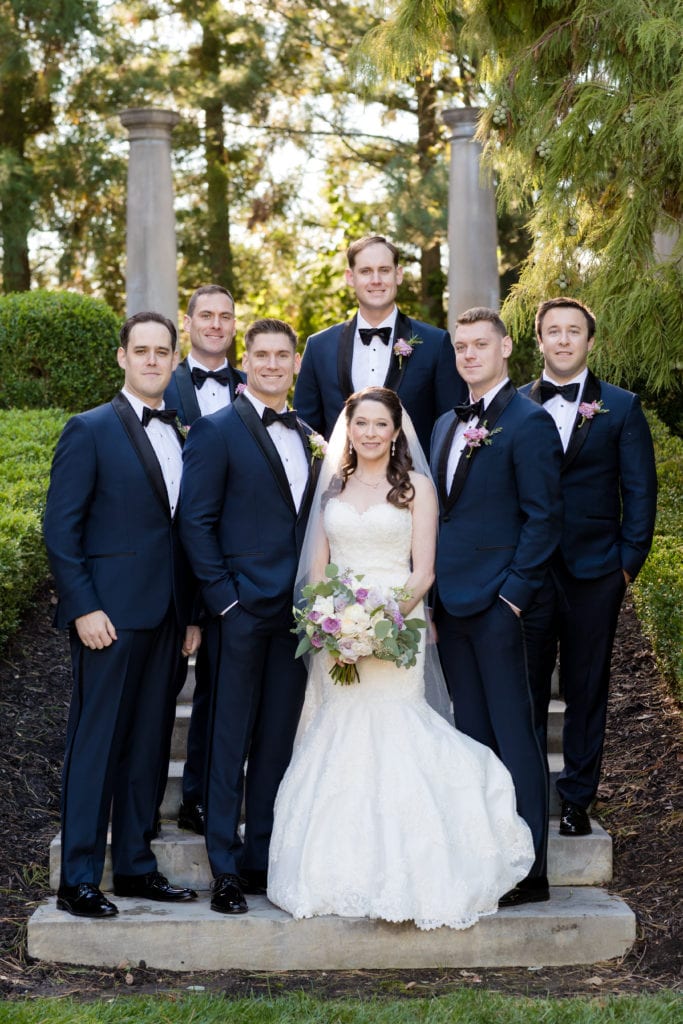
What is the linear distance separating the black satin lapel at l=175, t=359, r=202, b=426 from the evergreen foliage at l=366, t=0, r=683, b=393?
1.66m

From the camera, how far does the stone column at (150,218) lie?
458 inches

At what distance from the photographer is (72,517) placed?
4527mm

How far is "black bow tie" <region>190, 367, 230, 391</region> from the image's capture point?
18.5 feet

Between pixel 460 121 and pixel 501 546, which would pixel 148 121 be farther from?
pixel 501 546

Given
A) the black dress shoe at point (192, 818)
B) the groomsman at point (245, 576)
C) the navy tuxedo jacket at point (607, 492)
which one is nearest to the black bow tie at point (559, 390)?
the navy tuxedo jacket at point (607, 492)

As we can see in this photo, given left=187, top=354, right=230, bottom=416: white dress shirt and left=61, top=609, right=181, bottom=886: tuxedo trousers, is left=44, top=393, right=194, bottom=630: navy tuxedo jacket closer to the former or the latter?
left=61, top=609, right=181, bottom=886: tuxedo trousers

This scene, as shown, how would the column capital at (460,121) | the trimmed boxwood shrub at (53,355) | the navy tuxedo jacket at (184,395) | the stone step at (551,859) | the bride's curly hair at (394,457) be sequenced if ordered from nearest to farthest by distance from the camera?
1. the bride's curly hair at (394,457)
2. the stone step at (551,859)
3. the navy tuxedo jacket at (184,395)
4. the trimmed boxwood shrub at (53,355)
5. the column capital at (460,121)

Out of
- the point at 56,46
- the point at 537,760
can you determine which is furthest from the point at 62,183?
the point at 537,760

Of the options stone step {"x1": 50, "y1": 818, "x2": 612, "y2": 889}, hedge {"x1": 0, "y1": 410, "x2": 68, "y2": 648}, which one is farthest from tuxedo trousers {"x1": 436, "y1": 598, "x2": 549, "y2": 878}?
hedge {"x1": 0, "y1": 410, "x2": 68, "y2": 648}

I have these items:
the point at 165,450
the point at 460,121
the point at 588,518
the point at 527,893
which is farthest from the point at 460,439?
the point at 460,121

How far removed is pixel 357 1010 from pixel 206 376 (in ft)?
9.14

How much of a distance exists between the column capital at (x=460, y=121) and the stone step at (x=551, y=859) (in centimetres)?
737

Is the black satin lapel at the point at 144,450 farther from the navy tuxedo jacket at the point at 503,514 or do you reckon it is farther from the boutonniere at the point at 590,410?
the boutonniere at the point at 590,410

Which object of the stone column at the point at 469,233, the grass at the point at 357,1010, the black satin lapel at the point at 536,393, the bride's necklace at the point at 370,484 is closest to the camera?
the grass at the point at 357,1010
